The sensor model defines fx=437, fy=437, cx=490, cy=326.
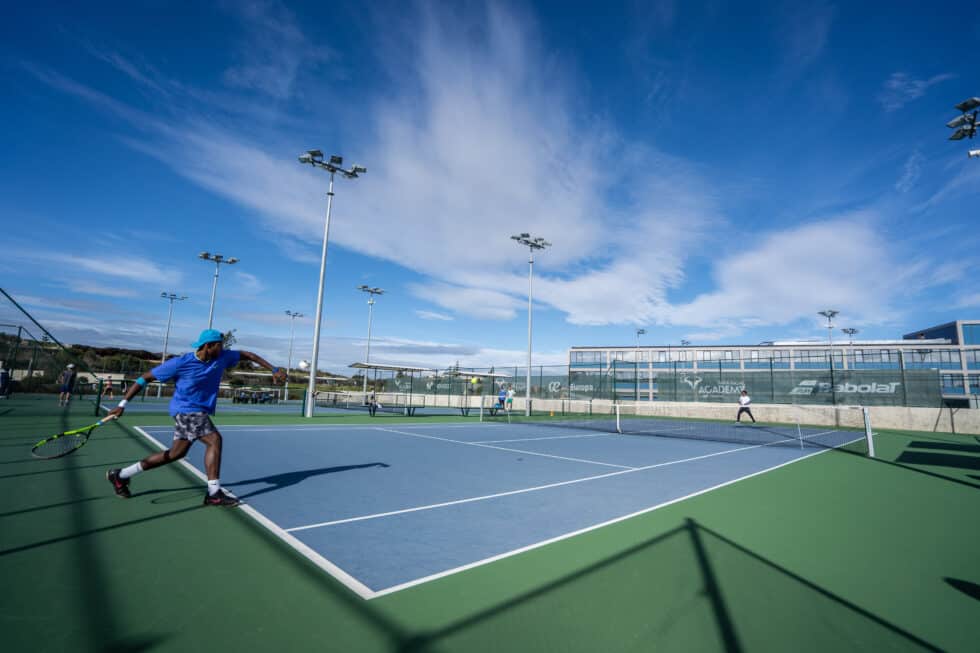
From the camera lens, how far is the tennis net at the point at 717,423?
14.0 meters

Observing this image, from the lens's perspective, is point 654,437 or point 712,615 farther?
point 654,437

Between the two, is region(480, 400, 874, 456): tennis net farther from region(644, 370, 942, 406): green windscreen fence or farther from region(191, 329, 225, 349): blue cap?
region(191, 329, 225, 349): blue cap

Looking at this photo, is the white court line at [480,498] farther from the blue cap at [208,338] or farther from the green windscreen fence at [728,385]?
the green windscreen fence at [728,385]

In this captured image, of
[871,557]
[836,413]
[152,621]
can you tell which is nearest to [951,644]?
[871,557]

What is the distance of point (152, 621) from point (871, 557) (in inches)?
206

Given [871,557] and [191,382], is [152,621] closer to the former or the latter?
[191,382]

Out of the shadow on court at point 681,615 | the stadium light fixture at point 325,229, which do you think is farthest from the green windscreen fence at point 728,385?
the shadow on court at point 681,615

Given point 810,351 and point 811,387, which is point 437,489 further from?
point 810,351

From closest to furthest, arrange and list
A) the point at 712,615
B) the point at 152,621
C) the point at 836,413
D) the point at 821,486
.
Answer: the point at 152,621 < the point at 712,615 < the point at 821,486 < the point at 836,413

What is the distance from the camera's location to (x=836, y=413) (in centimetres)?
2075

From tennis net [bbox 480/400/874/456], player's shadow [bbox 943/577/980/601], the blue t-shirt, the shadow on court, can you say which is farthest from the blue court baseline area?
tennis net [bbox 480/400/874/456]

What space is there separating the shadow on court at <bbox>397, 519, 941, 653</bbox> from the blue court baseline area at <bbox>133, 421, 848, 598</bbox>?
0.70 m

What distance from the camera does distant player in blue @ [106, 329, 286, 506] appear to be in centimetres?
460

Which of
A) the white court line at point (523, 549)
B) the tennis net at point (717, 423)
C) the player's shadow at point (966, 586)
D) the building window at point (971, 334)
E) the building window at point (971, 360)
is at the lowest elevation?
the tennis net at point (717, 423)
